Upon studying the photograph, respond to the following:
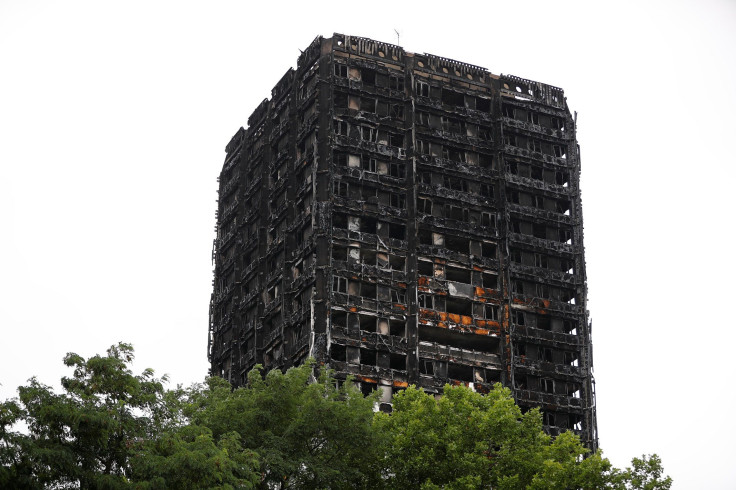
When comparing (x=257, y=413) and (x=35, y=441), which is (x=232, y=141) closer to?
(x=257, y=413)

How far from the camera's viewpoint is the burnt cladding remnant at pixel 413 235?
10856cm

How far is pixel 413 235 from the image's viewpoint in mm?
112875

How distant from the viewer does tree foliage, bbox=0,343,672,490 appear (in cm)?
5275

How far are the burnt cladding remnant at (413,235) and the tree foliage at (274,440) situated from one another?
27785 millimetres

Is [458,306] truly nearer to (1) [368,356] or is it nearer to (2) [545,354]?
(2) [545,354]

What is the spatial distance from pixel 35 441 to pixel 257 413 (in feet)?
54.1

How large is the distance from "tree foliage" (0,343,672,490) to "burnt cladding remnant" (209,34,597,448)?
27785 mm

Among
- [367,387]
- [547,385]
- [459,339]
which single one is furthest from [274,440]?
[547,385]

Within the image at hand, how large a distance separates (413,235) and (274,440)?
4936cm

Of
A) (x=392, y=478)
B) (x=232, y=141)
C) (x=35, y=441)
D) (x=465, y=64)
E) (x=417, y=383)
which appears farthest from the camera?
(x=232, y=141)

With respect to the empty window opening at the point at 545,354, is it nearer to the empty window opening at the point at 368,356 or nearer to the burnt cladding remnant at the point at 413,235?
the burnt cladding remnant at the point at 413,235

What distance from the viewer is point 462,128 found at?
121375 millimetres

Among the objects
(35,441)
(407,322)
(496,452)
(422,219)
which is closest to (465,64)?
(422,219)

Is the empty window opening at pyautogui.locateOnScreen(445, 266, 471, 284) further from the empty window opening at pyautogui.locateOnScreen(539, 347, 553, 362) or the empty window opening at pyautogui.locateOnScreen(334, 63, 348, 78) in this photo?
the empty window opening at pyautogui.locateOnScreen(334, 63, 348, 78)
